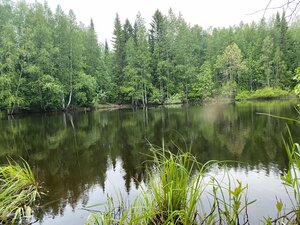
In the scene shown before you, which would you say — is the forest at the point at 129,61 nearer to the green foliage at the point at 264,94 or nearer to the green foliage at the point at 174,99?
the green foliage at the point at 174,99

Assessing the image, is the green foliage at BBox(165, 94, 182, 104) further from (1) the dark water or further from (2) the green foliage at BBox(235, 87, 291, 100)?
(1) the dark water

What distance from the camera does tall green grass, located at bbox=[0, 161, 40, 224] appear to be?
384 centimetres

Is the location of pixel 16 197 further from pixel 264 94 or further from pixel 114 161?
pixel 264 94

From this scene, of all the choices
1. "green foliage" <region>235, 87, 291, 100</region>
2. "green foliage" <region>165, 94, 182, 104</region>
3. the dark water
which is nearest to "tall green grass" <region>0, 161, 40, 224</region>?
the dark water

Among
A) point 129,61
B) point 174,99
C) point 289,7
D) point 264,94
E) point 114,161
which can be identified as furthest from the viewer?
point 264,94

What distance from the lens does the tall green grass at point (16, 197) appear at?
3.84 m

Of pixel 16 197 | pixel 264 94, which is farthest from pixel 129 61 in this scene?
pixel 16 197

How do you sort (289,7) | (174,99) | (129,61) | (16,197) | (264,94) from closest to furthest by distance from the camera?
(289,7), (16,197), (129,61), (174,99), (264,94)

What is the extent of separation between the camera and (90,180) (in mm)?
6410

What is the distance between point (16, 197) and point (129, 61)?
132 feet

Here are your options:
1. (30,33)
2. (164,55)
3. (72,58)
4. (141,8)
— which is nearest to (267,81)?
(164,55)

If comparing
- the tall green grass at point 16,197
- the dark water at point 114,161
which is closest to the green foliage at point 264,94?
the dark water at point 114,161

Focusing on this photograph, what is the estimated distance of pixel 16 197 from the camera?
4.58m

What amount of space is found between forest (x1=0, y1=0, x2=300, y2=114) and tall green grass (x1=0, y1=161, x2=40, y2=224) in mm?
26745
